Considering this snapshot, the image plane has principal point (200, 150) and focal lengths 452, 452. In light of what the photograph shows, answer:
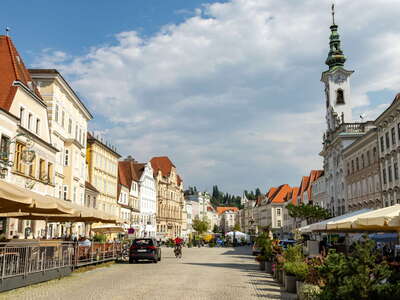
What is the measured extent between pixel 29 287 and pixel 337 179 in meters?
53.1

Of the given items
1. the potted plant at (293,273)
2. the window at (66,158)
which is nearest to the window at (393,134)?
the potted plant at (293,273)

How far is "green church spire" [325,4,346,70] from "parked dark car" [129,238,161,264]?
4836 centimetres

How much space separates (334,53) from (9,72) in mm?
52546

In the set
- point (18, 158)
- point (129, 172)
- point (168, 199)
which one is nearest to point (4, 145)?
point (18, 158)

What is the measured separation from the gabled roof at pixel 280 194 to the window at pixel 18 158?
10531 cm

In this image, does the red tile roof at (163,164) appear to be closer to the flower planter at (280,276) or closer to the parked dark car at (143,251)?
the parked dark car at (143,251)

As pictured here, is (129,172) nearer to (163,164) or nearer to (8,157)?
(163,164)

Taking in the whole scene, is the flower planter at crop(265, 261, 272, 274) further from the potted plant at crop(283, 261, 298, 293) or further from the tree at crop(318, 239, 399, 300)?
the tree at crop(318, 239, 399, 300)

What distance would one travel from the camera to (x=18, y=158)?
87.0 feet

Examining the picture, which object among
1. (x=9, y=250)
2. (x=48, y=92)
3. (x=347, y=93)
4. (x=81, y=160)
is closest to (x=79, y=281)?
(x=9, y=250)

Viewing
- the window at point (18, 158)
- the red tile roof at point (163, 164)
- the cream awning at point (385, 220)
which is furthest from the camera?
the red tile roof at point (163, 164)

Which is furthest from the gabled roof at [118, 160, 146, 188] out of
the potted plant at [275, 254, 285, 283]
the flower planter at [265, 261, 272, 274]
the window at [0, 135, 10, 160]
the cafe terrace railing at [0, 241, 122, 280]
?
the potted plant at [275, 254, 285, 283]

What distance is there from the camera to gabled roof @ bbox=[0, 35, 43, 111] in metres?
27.1

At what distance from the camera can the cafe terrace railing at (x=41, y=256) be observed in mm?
13719
